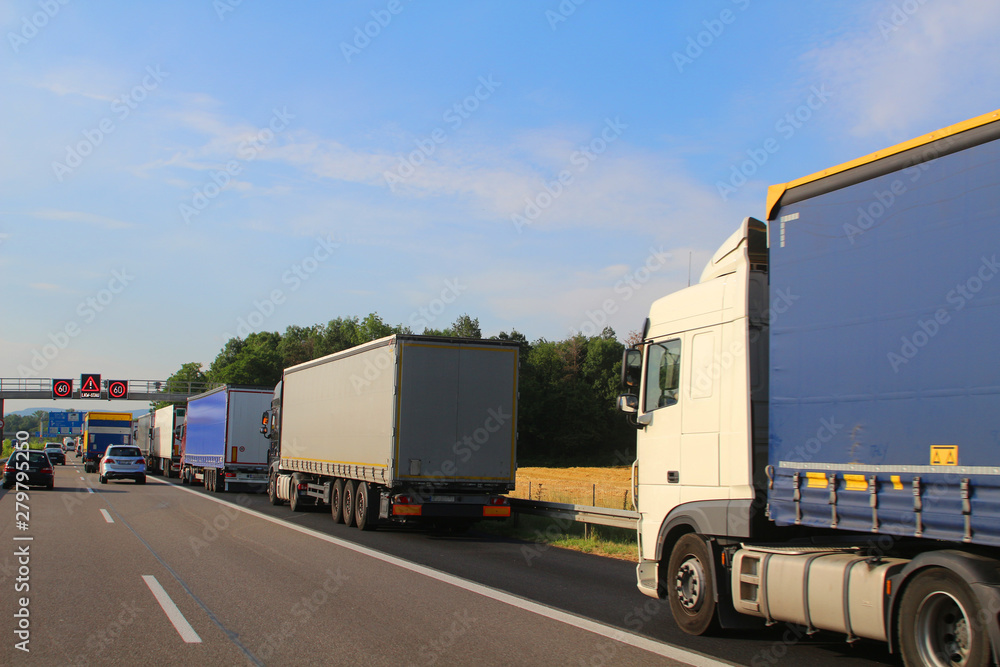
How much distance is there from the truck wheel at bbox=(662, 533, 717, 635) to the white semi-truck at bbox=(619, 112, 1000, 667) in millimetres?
20

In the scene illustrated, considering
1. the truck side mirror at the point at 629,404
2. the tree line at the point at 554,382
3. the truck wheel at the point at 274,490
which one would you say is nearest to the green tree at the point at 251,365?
the tree line at the point at 554,382

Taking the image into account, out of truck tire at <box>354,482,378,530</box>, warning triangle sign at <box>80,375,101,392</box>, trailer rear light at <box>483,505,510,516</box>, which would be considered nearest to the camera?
trailer rear light at <box>483,505,510,516</box>

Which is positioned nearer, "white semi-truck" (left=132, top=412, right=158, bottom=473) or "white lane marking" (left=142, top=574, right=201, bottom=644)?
"white lane marking" (left=142, top=574, right=201, bottom=644)

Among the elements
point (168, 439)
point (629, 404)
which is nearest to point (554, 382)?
point (168, 439)

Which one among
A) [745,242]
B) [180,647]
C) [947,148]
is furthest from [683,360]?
[180,647]

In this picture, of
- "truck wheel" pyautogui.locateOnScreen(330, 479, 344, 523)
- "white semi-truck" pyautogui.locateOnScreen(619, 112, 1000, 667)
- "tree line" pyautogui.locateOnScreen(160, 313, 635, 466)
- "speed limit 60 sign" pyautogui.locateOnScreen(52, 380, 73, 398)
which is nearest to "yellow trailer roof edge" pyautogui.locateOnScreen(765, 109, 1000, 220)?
"white semi-truck" pyautogui.locateOnScreen(619, 112, 1000, 667)

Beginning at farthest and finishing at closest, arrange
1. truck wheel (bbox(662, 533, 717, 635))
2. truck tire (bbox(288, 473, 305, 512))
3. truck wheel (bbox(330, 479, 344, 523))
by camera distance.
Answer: truck tire (bbox(288, 473, 305, 512)) < truck wheel (bbox(330, 479, 344, 523)) < truck wheel (bbox(662, 533, 717, 635))

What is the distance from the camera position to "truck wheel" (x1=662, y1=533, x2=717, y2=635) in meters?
7.40

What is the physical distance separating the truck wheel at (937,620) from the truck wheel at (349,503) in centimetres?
1385

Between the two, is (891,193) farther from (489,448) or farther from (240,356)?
(240,356)

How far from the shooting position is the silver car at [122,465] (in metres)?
36.6

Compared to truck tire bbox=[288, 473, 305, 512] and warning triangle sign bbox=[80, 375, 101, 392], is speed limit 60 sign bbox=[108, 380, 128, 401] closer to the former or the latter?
warning triangle sign bbox=[80, 375, 101, 392]

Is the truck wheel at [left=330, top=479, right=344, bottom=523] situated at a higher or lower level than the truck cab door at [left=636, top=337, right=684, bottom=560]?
lower

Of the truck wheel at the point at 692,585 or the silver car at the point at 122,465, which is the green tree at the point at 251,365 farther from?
the truck wheel at the point at 692,585
